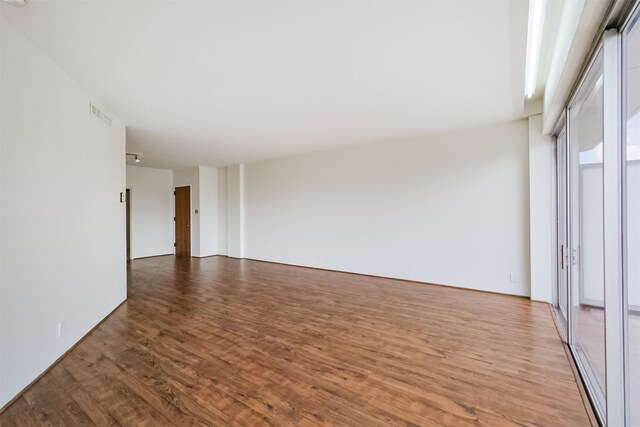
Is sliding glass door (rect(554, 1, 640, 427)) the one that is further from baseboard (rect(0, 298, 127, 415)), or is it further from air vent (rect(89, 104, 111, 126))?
air vent (rect(89, 104, 111, 126))

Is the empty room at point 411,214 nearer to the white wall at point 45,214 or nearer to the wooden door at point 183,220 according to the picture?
the white wall at point 45,214

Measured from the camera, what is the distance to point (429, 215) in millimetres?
4980

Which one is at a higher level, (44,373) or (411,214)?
(411,214)

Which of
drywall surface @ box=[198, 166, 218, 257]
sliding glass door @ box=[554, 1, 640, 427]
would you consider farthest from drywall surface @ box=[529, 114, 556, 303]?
drywall surface @ box=[198, 166, 218, 257]

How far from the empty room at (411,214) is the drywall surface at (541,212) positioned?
3 centimetres

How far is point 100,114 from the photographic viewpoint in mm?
3328

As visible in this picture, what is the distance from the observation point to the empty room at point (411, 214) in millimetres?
1777

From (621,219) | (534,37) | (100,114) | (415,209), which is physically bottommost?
(621,219)

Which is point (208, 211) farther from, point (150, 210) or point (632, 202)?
point (632, 202)

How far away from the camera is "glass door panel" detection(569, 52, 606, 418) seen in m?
2.12

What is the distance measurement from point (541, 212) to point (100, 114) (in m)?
5.79

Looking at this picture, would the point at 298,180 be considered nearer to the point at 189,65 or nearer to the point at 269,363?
the point at 189,65

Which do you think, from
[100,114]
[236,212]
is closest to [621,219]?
[100,114]

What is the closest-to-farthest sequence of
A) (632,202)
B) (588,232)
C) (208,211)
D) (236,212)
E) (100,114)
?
1. (632,202)
2. (588,232)
3. (100,114)
4. (236,212)
5. (208,211)
